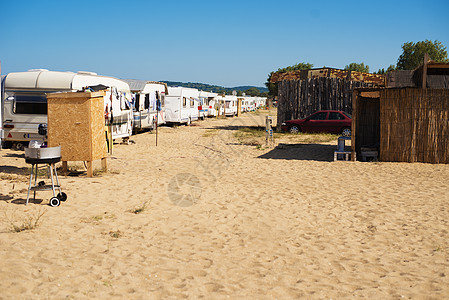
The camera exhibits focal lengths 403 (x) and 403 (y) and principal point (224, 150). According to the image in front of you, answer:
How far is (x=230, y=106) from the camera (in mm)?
44156

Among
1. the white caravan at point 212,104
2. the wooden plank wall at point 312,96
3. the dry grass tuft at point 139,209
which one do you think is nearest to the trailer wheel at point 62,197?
the dry grass tuft at point 139,209

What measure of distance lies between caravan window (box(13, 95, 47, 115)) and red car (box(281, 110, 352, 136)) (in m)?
12.6

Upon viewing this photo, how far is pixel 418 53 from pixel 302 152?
2228 inches

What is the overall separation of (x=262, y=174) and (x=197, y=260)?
19.1 feet

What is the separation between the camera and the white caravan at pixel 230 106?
43031mm

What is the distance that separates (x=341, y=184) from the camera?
9328 mm

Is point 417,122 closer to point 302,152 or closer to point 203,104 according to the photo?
point 302,152

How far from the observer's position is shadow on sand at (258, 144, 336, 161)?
1359cm

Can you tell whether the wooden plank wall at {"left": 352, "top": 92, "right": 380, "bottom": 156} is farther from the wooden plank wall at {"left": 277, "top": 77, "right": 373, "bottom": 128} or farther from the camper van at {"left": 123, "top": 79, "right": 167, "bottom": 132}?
the camper van at {"left": 123, "top": 79, "right": 167, "bottom": 132}

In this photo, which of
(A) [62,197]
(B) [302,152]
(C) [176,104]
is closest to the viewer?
(A) [62,197]

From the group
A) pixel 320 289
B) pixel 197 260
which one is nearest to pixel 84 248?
pixel 197 260

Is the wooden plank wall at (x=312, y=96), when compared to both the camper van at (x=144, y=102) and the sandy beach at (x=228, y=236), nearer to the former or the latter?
the camper van at (x=144, y=102)

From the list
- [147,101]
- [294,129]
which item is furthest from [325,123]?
[147,101]

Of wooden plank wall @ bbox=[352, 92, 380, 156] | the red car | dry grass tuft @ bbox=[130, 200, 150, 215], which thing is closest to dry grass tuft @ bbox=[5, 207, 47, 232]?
dry grass tuft @ bbox=[130, 200, 150, 215]
